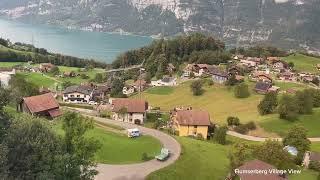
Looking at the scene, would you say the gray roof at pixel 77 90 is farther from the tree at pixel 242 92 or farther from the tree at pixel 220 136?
the tree at pixel 220 136

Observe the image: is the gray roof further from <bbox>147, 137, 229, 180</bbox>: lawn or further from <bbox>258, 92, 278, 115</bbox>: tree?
<bbox>147, 137, 229, 180</bbox>: lawn

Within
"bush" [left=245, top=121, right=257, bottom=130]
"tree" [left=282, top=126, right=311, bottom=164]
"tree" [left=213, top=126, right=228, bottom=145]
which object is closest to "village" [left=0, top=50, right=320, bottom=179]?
"tree" [left=282, top=126, right=311, bottom=164]

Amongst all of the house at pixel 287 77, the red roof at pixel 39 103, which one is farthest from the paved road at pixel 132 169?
the house at pixel 287 77

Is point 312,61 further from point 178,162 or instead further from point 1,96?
point 1,96

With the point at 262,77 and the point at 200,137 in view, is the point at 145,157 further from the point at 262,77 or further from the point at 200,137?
the point at 262,77

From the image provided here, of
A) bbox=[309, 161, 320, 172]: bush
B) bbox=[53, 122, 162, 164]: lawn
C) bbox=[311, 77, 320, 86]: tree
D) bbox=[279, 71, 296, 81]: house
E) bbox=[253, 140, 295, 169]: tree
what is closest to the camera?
bbox=[253, 140, 295, 169]: tree

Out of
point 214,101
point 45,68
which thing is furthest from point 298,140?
point 45,68
